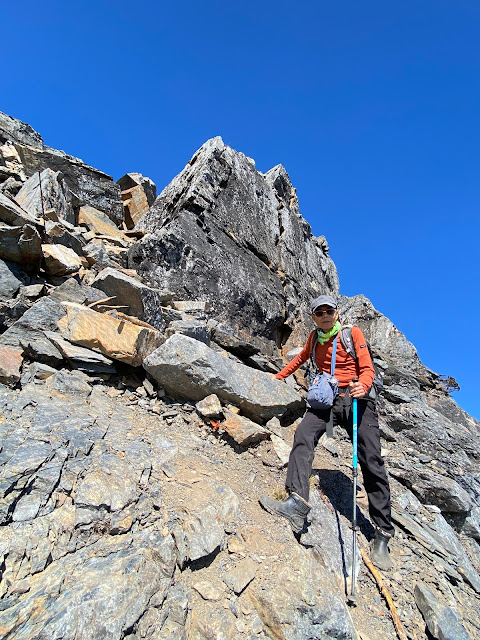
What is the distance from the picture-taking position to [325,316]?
6164mm

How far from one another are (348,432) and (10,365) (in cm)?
607

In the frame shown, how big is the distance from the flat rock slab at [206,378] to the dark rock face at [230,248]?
16.8 ft

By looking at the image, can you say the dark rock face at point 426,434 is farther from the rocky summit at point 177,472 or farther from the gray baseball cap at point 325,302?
the gray baseball cap at point 325,302

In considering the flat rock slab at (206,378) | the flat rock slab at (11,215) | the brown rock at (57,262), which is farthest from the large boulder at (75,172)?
the flat rock slab at (206,378)

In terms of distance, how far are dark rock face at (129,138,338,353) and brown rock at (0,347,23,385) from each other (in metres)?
5.98

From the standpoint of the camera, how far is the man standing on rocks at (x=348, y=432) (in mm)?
5254

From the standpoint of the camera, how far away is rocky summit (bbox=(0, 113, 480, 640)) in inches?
139

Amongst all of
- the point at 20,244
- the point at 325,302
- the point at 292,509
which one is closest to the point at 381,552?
the point at 292,509

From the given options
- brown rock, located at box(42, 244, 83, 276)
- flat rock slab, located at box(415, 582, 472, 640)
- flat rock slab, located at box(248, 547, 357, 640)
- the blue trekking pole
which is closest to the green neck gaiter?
the blue trekking pole

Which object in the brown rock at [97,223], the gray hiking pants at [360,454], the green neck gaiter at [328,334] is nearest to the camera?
the gray hiking pants at [360,454]

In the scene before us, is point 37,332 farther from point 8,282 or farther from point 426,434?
point 426,434

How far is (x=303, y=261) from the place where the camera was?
2061 cm

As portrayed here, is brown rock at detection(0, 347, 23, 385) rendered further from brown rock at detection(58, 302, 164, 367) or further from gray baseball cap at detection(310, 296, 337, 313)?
gray baseball cap at detection(310, 296, 337, 313)

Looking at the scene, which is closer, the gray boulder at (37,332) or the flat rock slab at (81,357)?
the gray boulder at (37,332)
